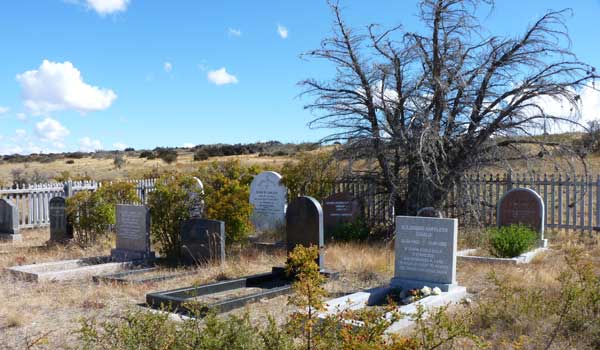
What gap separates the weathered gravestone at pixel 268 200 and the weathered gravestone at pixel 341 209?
1749 millimetres

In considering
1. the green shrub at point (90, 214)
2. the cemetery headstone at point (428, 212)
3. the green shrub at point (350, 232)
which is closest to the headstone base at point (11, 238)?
the green shrub at point (90, 214)

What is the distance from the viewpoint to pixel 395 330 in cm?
625

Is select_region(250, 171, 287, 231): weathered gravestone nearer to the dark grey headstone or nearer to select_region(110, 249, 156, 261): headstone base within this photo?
select_region(110, 249, 156, 261): headstone base

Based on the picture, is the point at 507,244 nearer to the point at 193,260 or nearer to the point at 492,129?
the point at 492,129

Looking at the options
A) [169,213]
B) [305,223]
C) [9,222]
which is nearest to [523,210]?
[305,223]

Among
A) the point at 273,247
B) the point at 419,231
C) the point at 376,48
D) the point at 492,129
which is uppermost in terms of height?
the point at 376,48

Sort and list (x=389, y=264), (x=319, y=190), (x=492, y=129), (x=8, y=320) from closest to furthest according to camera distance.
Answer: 1. (x=8, y=320)
2. (x=389, y=264)
3. (x=492, y=129)
4. (x=319, y=190)

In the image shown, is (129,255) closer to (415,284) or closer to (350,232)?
(350,232)

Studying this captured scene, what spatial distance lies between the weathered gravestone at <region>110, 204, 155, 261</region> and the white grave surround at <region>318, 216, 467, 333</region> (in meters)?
5.14

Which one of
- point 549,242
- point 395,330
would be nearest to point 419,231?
point 395,330

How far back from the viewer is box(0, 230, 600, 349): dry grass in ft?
23.2

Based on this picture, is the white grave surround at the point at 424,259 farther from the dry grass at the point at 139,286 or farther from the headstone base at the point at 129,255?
the headstone base at the point at 129,255

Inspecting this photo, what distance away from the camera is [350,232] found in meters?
14.3

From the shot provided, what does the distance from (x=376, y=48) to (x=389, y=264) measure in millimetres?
5159
